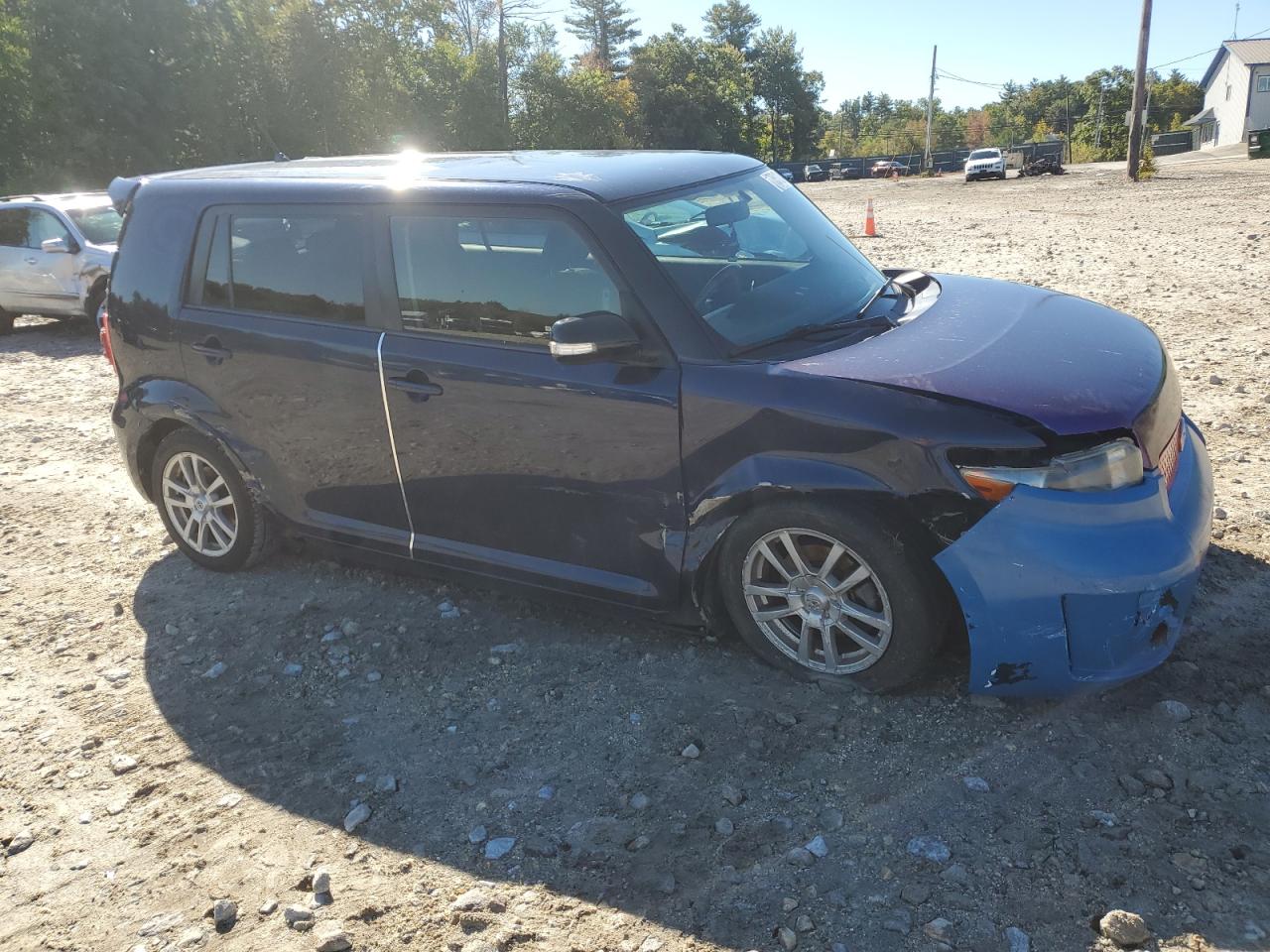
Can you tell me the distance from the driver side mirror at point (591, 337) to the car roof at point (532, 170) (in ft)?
1.86

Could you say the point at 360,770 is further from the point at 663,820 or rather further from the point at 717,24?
the point at 717,24

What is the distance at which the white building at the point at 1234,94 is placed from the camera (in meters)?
67.9

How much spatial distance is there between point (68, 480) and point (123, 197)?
8.38 feet

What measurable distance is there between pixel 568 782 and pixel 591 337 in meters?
1.49

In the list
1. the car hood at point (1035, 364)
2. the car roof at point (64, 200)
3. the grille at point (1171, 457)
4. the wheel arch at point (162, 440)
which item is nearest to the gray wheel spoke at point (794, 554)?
the car hood at point (1035, 364)

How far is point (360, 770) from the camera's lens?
3.54m

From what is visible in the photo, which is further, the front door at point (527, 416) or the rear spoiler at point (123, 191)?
the rear spoiler at point (123, 191)

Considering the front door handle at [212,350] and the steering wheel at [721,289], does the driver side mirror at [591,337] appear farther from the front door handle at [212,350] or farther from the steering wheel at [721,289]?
the front door handle at [212,350]

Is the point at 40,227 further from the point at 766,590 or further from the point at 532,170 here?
the point at 766,590

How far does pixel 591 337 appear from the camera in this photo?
3539 mm

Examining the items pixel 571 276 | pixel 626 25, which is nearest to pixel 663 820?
pixel 571 276

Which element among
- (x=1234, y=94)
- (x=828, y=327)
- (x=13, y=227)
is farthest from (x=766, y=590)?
(x=1234, y=94)

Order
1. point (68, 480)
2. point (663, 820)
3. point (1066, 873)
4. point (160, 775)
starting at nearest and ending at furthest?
1. point (1066, 873)
2. point (663, 820)
3. point (160, 775)
4. point (68, 480)

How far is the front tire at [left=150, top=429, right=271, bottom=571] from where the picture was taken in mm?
4945
